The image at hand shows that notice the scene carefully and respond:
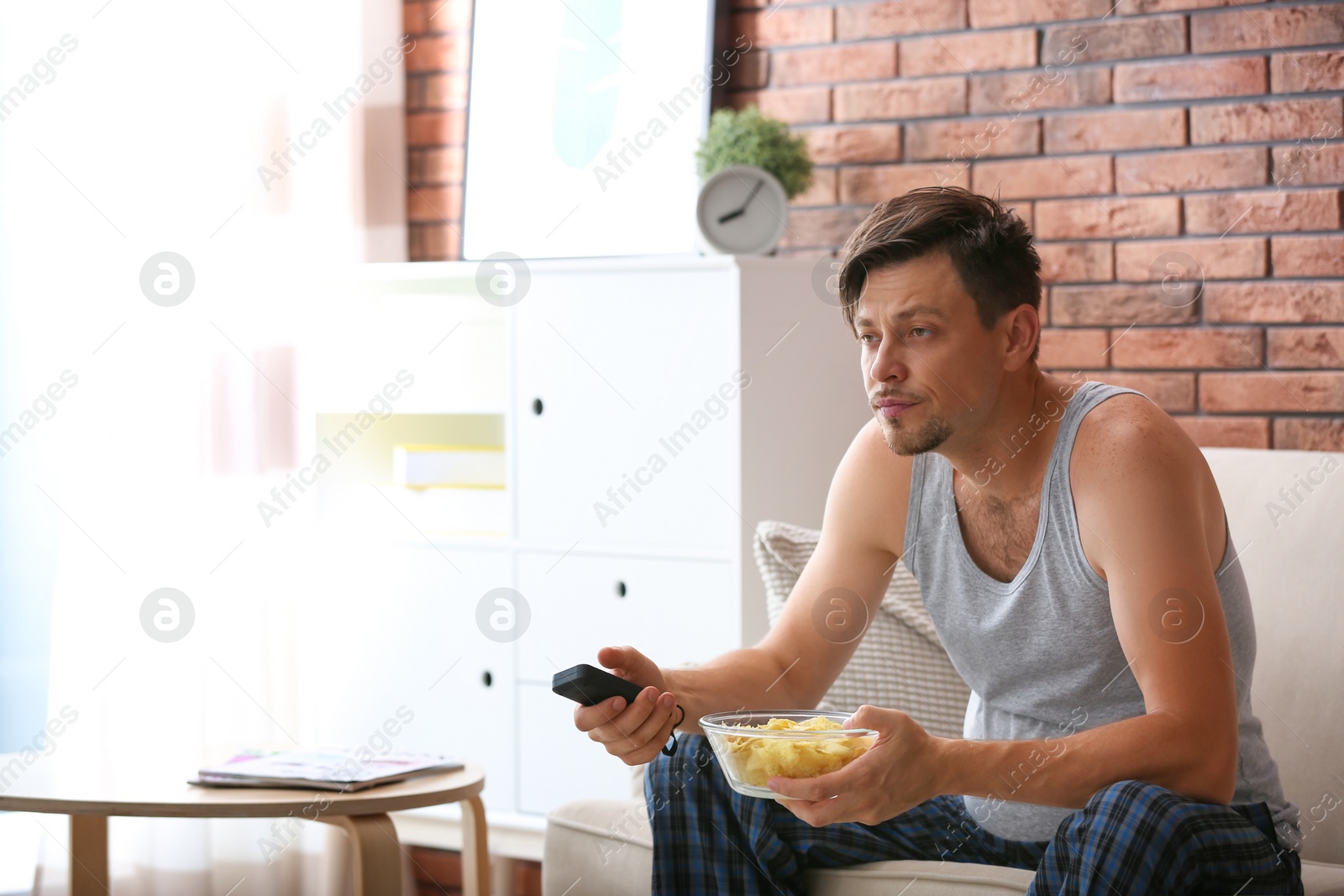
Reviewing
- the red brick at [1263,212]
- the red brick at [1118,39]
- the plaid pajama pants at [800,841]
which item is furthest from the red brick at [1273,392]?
the plaid pajama pants at [800,841]

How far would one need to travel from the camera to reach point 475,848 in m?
2.22

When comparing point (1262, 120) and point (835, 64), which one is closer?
point (1262, 120)

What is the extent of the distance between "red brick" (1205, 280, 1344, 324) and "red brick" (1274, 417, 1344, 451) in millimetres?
178

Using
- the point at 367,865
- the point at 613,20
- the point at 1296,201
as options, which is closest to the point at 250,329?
the point at 613,20

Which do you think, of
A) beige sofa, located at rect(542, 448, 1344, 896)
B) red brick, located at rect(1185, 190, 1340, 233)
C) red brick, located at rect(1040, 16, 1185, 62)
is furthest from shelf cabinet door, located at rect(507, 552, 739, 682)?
red brick, located at rect(1040, 16, 1185, 62)

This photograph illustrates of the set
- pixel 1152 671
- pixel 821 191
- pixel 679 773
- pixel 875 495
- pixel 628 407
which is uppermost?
pixel 821 191

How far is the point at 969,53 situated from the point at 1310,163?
686mm

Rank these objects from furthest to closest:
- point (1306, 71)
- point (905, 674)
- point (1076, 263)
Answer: point (1076, 263) → point (1306, 71) → point (905, 674)

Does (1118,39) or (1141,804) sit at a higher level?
(1118,39)

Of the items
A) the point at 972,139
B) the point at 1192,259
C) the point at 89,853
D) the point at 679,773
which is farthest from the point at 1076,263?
the point at 89,853

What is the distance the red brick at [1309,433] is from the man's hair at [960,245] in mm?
1105

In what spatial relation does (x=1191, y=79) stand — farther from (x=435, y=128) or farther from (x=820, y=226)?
(x=435, y=128)

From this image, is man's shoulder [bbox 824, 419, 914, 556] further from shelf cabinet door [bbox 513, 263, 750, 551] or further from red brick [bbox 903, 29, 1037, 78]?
red brick [bbox 903, 29, 1037, 78]

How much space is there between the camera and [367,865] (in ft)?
6.48
